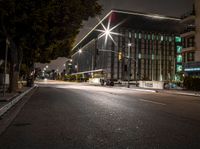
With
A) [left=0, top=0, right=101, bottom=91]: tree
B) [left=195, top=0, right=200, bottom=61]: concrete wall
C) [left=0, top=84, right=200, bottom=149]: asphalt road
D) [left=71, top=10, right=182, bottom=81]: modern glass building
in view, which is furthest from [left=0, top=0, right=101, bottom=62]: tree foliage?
[left=71, top=10, right=182, bottom=81]: modern glass building

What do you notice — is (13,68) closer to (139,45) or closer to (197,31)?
(197,31)

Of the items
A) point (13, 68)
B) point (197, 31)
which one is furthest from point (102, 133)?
point (197, 31)

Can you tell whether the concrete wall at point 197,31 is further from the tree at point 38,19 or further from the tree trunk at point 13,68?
the tree trunk at point 13,68

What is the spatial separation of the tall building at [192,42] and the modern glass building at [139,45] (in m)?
48.5

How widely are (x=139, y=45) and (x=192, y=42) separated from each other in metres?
58.1

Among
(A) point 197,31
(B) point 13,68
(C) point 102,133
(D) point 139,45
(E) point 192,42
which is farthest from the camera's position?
(D) point 139,45

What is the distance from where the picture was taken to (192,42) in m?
58.6

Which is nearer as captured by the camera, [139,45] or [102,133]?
[102,133]

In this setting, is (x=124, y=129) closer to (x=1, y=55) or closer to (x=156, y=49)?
(x=1, y=55)

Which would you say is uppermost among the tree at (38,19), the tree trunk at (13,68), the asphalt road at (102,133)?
the tree at (38,19)

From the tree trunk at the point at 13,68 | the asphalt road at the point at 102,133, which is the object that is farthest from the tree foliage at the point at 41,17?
the asphalt road at the point at 102,133

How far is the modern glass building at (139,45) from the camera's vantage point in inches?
4385

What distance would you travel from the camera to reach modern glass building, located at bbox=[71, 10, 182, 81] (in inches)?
4385

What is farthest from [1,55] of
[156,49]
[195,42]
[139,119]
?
[156,49]
